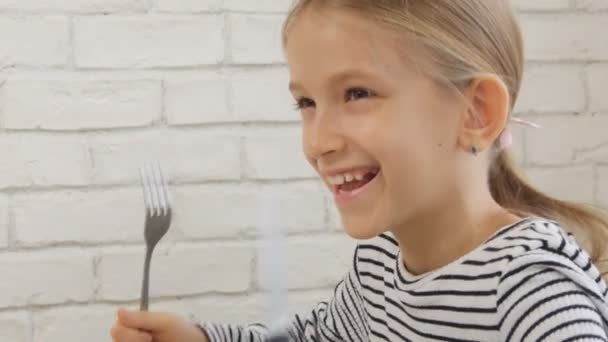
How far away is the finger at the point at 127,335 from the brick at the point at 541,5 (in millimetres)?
756

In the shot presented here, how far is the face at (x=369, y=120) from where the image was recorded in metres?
0.74

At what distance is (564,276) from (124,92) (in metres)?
0.68

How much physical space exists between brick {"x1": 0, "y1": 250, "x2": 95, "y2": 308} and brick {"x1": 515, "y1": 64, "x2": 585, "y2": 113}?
0.66 metres

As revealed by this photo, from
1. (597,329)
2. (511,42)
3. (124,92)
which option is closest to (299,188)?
(124,92)

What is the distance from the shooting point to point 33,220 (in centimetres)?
116

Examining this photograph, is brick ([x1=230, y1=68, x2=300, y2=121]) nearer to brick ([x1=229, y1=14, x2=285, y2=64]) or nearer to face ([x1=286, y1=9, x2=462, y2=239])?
brick ([x1=229, y1=14, x2=285, y2=64])

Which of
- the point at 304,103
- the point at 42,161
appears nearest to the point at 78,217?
the point at 42,161

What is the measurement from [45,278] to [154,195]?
33cm

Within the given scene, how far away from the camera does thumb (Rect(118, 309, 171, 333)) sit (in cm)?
85

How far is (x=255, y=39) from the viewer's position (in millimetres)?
1203

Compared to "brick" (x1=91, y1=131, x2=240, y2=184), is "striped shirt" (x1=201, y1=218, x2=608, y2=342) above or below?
below

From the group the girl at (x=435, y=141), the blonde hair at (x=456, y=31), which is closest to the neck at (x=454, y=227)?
the girl at (x=435, y=141)

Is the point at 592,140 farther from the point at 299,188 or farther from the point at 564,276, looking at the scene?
the point at 564,276

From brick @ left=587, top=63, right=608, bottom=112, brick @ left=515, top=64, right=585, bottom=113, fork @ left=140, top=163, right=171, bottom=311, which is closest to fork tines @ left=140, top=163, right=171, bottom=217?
fork @ left=140, top=163, right=171, bottom=311
